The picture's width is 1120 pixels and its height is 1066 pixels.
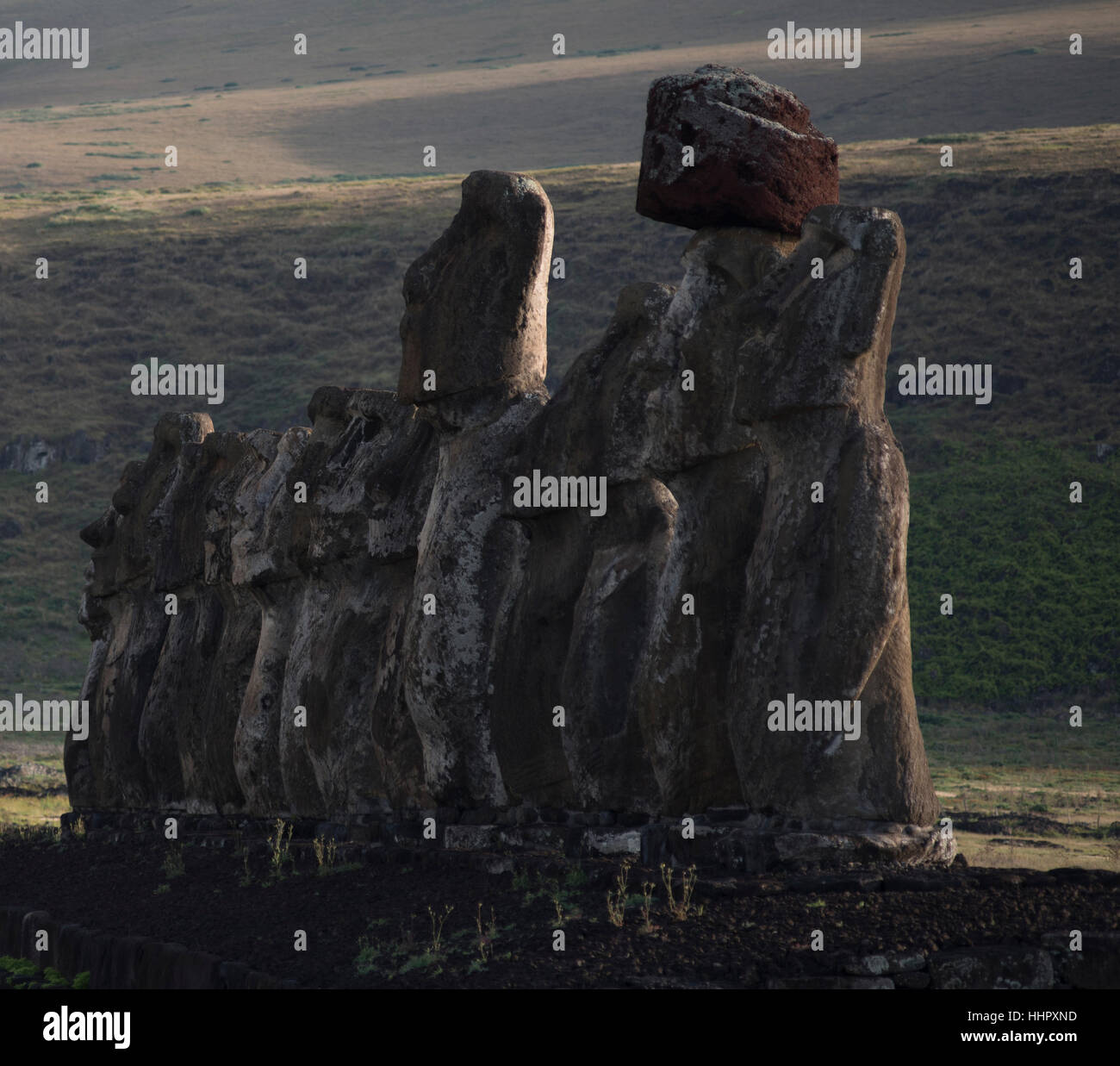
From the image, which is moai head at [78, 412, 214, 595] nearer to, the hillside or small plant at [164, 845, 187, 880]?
small plant at [164, 845, 187, 880]

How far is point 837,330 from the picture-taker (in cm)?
888

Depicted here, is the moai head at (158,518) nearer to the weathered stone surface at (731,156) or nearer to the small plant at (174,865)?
the small plant at (174,865)

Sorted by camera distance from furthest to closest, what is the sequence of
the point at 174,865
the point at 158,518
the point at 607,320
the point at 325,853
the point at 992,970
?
the point at 607,320, the point at 158,518, the point at 174,865, the point at 325,853, the point at 992,970

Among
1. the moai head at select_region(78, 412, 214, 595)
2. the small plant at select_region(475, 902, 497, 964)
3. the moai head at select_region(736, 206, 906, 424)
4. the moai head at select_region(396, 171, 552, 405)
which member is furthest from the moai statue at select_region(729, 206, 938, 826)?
the moai head at select_region(78, 412, 214, 595)

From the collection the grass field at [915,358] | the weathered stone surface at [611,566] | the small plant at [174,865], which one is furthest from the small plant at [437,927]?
the grass field at [915,358]

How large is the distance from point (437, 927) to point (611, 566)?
2.56m

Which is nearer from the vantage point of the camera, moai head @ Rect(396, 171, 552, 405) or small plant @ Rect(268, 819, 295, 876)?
small plant @ Rect(268, 819, 295, 876)

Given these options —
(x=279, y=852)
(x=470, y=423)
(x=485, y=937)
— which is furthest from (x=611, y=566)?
(x=279, y=852)

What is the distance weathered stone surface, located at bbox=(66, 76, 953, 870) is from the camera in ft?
28.2

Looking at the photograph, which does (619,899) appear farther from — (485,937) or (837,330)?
(837,330)

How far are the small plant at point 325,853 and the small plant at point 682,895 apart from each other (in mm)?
3062

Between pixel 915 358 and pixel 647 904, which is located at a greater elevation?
pixel 915 358

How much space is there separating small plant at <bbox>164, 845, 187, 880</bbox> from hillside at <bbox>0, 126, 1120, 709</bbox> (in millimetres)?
19414

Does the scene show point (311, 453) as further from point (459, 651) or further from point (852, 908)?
point (852, 908)
